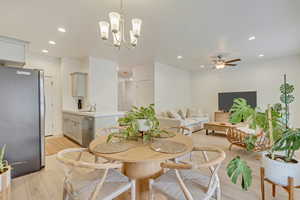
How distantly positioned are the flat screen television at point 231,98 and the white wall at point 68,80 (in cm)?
585

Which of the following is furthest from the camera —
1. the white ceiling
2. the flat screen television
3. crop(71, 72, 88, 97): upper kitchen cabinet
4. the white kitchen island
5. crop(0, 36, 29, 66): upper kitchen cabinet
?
the flat screen television

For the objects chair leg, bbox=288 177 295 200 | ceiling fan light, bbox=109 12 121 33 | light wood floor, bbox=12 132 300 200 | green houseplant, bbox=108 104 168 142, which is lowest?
light wood floor, bbox=12 132 300 200

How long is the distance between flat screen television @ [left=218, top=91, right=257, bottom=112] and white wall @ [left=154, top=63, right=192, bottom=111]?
5.41 feet

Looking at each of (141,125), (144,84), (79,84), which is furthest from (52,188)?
(144,84)

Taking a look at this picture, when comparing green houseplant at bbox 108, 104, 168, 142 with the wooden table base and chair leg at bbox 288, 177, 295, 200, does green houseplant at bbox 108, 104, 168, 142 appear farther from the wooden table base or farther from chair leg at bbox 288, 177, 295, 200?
chair leg at bbox 288, 177, 295, 200

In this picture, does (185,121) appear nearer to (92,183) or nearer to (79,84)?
(79,84)

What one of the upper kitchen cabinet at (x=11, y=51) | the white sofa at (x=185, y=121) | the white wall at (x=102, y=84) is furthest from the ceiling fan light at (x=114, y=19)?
the white wall at (x=102, y=84)

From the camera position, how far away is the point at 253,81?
5.93 m

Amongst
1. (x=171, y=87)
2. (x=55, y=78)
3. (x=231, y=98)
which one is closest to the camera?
(x=55, y=78)

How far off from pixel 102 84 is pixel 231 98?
5.42 meters

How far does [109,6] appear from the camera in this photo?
7.60 feet

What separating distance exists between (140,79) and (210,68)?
3494 millimetres

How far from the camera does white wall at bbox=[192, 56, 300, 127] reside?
5098mm

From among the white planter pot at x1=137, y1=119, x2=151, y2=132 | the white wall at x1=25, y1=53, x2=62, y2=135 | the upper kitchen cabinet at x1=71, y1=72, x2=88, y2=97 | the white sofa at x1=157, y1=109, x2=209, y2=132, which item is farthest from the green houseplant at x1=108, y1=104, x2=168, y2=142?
the white wall at x1=25, y1=53, x2=62, y2=135
